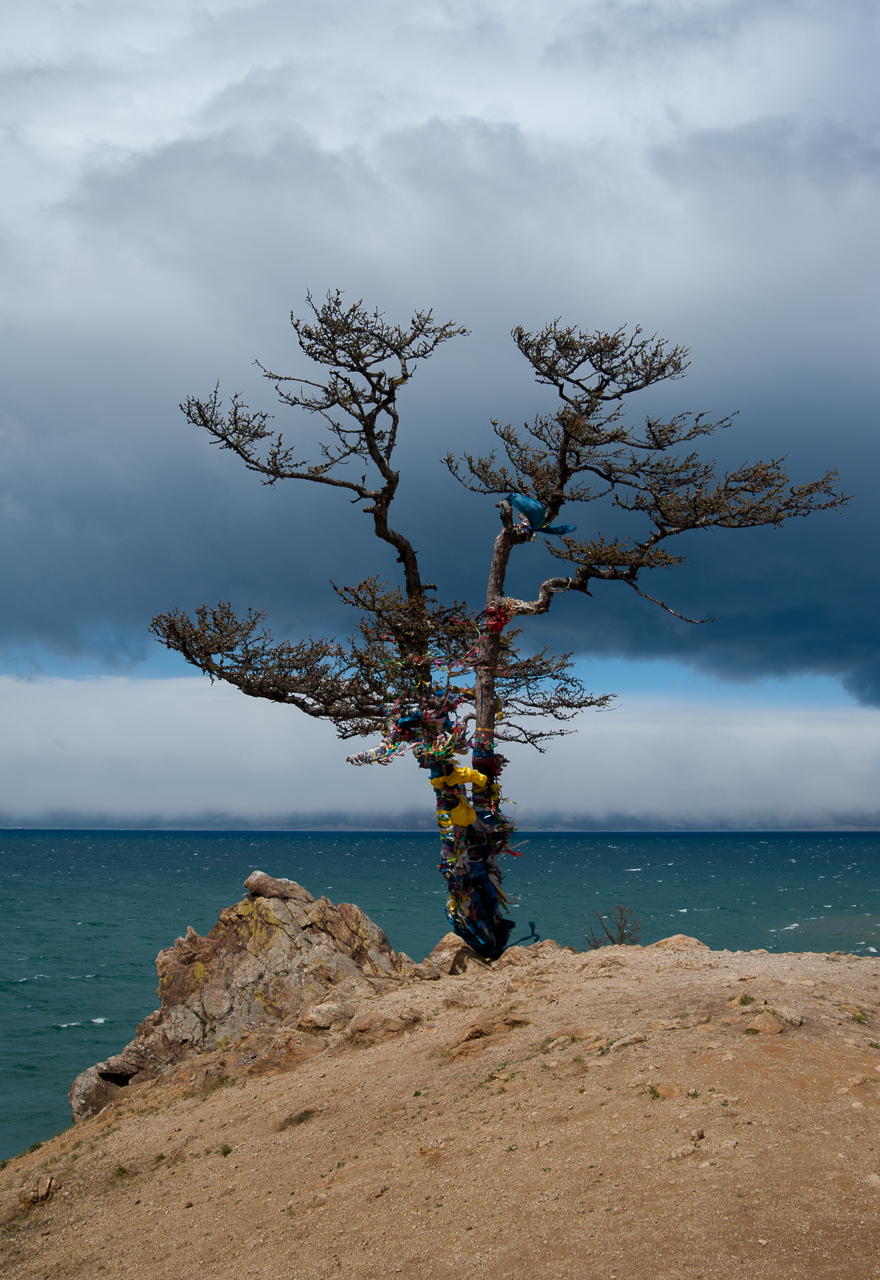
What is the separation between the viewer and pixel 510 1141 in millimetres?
7625

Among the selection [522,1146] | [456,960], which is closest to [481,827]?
[456,960]

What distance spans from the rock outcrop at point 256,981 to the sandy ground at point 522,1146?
34.7 inches

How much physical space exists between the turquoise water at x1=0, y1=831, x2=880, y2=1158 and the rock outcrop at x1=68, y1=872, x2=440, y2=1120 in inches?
258

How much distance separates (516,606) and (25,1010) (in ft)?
88.9

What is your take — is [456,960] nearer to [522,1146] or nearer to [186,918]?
[522,1146]

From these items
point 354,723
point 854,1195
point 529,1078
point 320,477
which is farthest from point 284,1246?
point 320,477

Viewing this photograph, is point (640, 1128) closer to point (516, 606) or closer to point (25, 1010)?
point (516, 606)

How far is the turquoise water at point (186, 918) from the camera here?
25.7m

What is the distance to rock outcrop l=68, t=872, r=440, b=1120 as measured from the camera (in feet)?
44.8

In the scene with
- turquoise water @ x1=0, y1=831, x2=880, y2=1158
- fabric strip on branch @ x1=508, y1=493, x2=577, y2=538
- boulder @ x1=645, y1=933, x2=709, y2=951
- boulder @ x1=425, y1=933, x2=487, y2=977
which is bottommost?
turquoise water @ x1=0, y1=831, x2=880, y2=1158

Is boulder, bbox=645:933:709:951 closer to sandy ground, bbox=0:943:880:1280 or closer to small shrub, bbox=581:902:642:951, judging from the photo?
small shrub, bbox=581:902:642:951

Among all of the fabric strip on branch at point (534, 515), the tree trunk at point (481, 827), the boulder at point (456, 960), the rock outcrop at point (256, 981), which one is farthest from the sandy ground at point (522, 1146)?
the fabric strip on branch at point (534, 515)

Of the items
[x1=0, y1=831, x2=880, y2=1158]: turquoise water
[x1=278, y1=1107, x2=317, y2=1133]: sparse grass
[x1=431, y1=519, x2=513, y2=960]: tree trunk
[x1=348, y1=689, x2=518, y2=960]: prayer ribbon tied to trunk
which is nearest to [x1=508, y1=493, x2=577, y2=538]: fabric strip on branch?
[x1=431, y1=519, x2=513, y2=960]: tree trunk

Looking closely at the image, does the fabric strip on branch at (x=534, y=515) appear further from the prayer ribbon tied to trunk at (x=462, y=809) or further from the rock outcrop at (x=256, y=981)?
the rock outcrop at (x=256, y=981)
